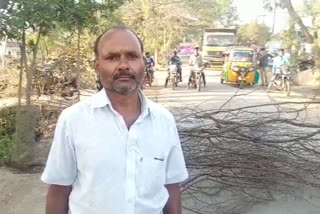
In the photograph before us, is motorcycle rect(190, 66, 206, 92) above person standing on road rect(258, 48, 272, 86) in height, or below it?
below

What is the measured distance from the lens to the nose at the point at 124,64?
1.50 m

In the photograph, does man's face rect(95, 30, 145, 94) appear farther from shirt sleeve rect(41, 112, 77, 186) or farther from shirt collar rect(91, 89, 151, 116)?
shirt sleeve rect(41, 112, 77, 186)

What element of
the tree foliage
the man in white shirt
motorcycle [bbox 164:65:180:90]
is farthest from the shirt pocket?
the tree foliage

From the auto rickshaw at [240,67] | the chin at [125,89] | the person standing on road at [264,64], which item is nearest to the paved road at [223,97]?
the auto rickshaw at [240,67]

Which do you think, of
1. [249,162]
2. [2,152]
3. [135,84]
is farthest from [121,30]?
[2,152]

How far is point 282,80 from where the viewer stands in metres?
14.2

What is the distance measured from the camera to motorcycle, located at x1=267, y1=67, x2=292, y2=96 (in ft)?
44.4

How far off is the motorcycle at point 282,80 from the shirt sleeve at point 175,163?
12062mm

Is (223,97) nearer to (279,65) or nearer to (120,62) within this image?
(279,65)

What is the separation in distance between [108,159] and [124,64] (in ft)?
1.10

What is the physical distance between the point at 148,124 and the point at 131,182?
21cm

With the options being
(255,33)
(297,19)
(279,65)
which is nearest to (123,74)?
(279,65)

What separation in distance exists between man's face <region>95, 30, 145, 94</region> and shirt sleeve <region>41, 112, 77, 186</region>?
0.21 meters

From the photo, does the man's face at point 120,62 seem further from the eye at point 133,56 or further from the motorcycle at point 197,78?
the motorcycle at point 197,78
